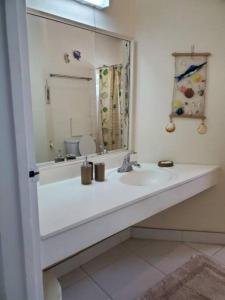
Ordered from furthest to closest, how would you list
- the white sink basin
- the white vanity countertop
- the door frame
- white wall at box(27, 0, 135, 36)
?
the white sink basin, white wall at box(27, 0, 135, 36), the white vanity countertop, the door frame

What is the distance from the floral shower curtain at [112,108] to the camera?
6.40 ft

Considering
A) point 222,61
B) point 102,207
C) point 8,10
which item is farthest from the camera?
point 222,61

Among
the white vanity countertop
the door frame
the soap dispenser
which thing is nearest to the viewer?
the door frame

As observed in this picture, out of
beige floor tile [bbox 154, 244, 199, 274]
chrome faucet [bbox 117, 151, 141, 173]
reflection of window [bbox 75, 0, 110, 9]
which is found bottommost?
beige floor tile [bbox 154, 244, 199, 274]

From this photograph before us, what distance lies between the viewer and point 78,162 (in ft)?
5.87

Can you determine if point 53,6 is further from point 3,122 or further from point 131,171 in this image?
point 131,171

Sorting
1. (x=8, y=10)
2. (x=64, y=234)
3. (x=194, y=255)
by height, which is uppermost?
(x=8, y=10)

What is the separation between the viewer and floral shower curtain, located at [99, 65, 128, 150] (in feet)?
6.40

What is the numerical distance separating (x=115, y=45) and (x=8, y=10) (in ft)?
4.53

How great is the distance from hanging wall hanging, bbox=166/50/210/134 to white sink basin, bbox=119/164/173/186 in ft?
1.64

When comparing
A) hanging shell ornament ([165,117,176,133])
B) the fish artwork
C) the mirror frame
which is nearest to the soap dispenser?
the mirror frame

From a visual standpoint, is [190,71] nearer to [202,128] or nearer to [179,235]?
[202,128]

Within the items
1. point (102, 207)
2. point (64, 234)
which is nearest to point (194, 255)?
point (102, 207)

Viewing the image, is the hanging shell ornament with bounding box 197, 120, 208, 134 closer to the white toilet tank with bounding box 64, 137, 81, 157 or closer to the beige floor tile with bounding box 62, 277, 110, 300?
the white toilet tank with bounding box 64, 137, 81, 157
